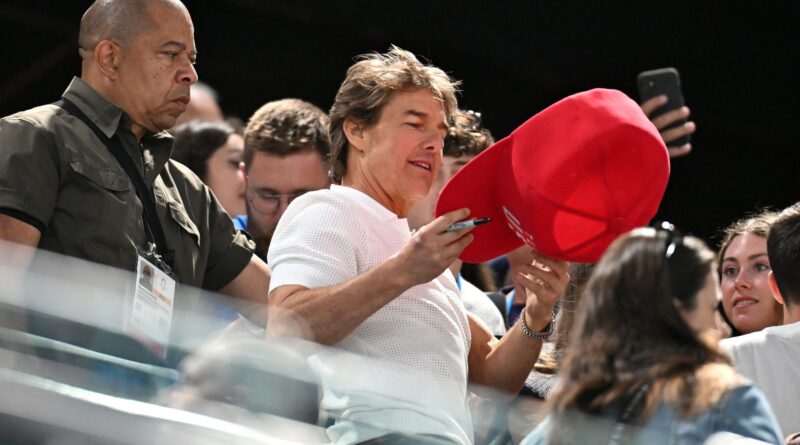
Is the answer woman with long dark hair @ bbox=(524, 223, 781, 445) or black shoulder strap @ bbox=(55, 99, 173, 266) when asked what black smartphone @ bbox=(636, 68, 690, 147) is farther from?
woman with long dark hair @ bbox=(524, 223, 781, 445)

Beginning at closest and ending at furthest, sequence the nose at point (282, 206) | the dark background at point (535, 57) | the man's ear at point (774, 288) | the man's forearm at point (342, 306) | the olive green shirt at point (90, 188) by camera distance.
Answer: the man's forearm at point (342, 306)
the olive green shirt at point (90, 188)
the man's ear at point (774, 288)
the nose at point (282, 206)
the dark background at point (535, 57)

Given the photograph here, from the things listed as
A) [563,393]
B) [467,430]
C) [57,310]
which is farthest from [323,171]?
[57,310]

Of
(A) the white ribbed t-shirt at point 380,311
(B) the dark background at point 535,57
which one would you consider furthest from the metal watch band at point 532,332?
(B) the dark background at point 535,57

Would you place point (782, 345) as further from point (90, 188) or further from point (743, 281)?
point (90, 188)

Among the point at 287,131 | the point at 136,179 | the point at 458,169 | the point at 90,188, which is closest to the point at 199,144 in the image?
the point at 287,131

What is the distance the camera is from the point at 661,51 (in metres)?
5.55

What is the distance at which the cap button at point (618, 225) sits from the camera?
8.77 ft

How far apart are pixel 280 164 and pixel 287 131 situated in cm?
10

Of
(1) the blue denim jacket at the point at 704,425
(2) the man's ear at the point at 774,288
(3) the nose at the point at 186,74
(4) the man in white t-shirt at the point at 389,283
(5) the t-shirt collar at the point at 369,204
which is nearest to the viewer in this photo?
(1) the blue denim jacket at the point at 704,425

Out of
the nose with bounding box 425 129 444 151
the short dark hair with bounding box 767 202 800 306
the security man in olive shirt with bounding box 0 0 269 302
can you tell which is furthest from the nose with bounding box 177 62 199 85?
the short dark hair with bounding box 767 202 800 306

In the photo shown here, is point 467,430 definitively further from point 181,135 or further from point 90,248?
point 181,135

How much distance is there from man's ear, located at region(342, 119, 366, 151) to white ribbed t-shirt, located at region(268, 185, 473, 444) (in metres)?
0.13

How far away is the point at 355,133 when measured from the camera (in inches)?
119

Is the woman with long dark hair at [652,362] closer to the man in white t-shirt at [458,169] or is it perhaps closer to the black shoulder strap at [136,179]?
the black shoulder strap at [136,179]
